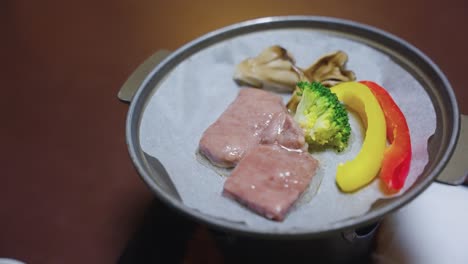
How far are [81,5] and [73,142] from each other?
101cm

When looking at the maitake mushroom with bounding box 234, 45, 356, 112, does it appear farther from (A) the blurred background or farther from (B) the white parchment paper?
(A) the blurred background

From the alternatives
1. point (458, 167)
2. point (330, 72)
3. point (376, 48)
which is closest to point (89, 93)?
point (330, 72)

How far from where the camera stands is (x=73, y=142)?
65.8 inches

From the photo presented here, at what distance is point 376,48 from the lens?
4.71 feet

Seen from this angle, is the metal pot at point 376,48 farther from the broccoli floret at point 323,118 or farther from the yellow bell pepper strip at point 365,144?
the broccoli floret at point 323,118

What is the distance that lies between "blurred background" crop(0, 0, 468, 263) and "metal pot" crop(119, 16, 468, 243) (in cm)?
32

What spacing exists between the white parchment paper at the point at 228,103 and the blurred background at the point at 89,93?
0.81 ft

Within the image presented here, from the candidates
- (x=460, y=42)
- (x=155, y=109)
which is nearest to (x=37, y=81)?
(x=155, y=109)

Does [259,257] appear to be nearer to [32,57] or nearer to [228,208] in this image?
[228,208]

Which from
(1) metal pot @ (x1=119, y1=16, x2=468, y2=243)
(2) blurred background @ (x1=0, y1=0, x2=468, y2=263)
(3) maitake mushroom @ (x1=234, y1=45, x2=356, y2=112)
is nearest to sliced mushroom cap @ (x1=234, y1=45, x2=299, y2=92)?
(3) maitake mushroom @ (x1=234, y1=45, x2=356, y2=112)

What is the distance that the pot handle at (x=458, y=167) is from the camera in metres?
0.99

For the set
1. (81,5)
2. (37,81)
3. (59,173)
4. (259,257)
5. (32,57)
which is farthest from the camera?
(81,5)

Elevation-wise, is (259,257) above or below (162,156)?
below

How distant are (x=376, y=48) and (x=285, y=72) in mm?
300
